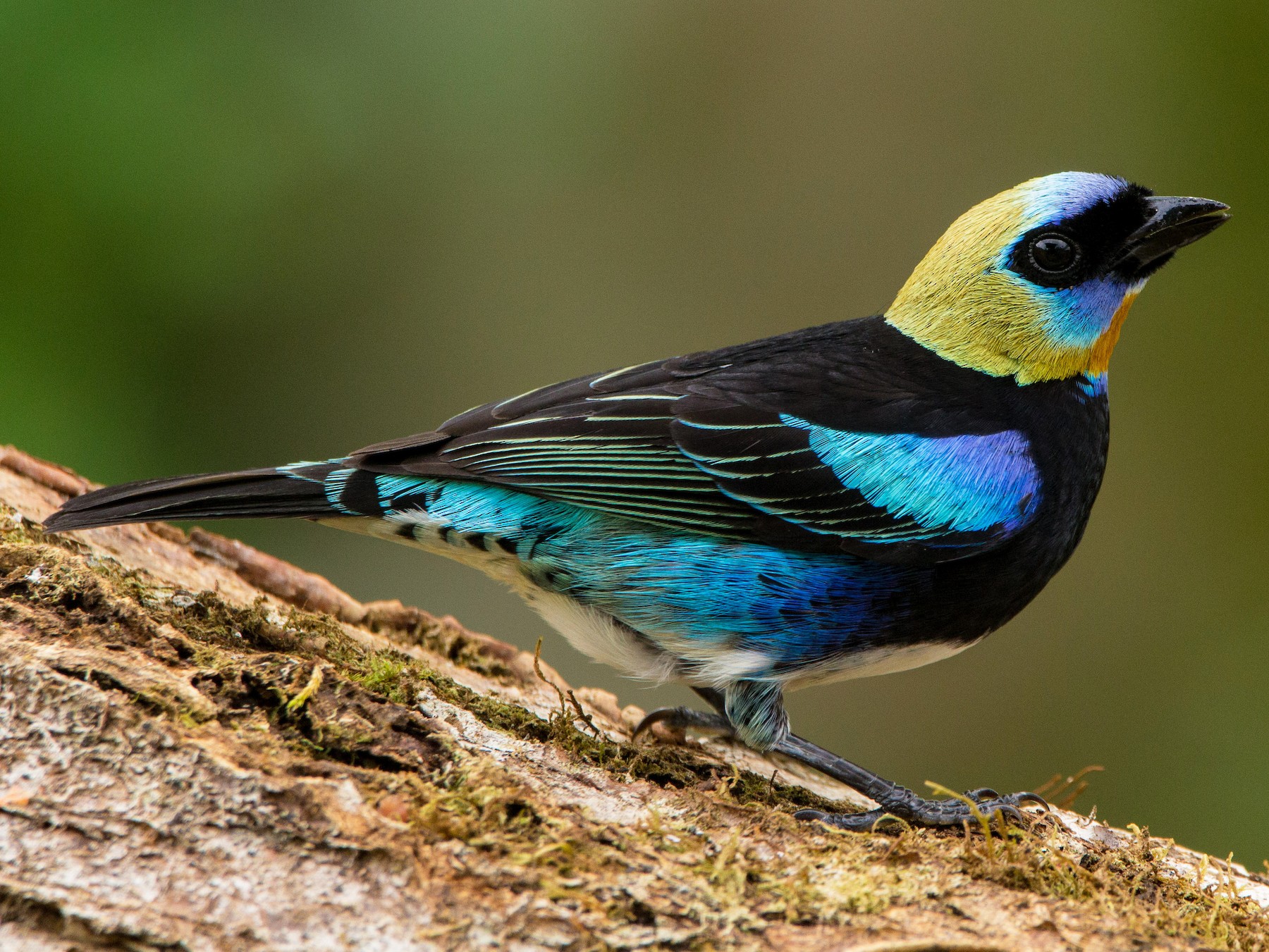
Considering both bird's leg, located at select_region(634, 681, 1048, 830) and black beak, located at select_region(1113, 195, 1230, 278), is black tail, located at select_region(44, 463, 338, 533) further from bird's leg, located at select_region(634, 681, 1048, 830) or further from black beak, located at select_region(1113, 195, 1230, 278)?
black beak, located at select_region(1113, 195, 1230, 278)

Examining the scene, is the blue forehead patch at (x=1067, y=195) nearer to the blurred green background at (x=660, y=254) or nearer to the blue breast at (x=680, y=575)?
the blue breast at (x=680, y=575)

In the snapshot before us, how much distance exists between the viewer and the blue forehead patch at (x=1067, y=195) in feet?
14.1

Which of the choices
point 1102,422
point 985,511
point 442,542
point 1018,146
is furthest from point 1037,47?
point 442,542

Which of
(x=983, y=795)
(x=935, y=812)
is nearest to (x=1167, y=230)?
(x=983, y=795)

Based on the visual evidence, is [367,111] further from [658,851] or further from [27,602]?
[658,851]

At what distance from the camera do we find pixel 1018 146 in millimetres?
7852

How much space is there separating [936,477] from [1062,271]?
107 cm

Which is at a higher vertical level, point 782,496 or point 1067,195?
point 1067,195

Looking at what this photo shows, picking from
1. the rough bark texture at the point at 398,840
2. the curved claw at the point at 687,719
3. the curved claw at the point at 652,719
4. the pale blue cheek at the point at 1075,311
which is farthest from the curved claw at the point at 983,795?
the pale blue cheek at the point at 1075,311

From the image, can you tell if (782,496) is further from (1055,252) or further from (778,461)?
(1055,252)

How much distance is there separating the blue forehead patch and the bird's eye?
0.24ft

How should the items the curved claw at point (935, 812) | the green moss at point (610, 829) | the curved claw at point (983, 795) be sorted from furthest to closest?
the curved claw at point (983, 795), the curved claw at point (935, 812), the green moss at point (610, 829)

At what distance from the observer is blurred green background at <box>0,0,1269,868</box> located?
6.05 meters

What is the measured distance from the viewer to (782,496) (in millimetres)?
3900
